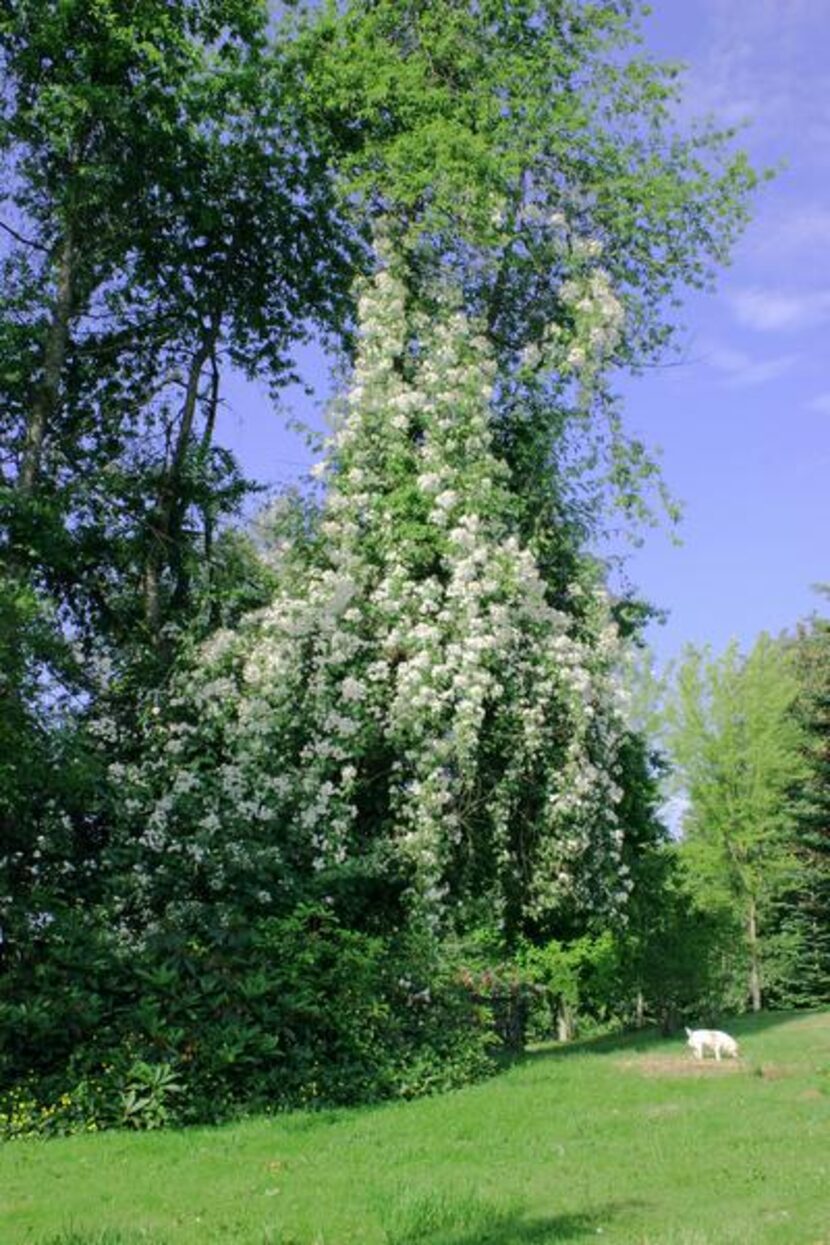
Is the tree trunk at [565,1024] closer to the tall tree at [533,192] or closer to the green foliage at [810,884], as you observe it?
the green foliage at [810,884]

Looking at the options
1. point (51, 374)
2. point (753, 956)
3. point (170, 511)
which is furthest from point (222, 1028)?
point (753, 956)

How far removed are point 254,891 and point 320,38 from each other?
14077 millimetres

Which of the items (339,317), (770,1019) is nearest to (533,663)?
(339,317)

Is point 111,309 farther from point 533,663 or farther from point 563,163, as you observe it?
point 533,663

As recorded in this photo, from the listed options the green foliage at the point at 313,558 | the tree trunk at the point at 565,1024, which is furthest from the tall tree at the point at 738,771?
→ the green foliage at the point at 313,558

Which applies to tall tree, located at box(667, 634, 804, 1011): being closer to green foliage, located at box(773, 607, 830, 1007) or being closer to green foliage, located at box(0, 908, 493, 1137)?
green foliage, located at box(773, 607, 830, 1007)

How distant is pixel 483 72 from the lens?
18.3 meters

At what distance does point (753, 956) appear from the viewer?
34938 mm

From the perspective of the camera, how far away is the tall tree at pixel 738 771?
33.6 m

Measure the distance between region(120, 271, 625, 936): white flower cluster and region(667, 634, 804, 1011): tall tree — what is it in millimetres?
18745

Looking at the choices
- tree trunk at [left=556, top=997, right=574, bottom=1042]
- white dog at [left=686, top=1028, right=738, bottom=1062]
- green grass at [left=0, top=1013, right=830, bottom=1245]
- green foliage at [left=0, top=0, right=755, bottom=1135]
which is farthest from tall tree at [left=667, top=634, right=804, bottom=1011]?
green grass at [left=0, top=1013, right=830, bottom=1245]

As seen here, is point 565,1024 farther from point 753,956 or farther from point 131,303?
point 131,303

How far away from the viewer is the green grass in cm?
651

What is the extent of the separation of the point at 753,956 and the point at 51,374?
2704cm
